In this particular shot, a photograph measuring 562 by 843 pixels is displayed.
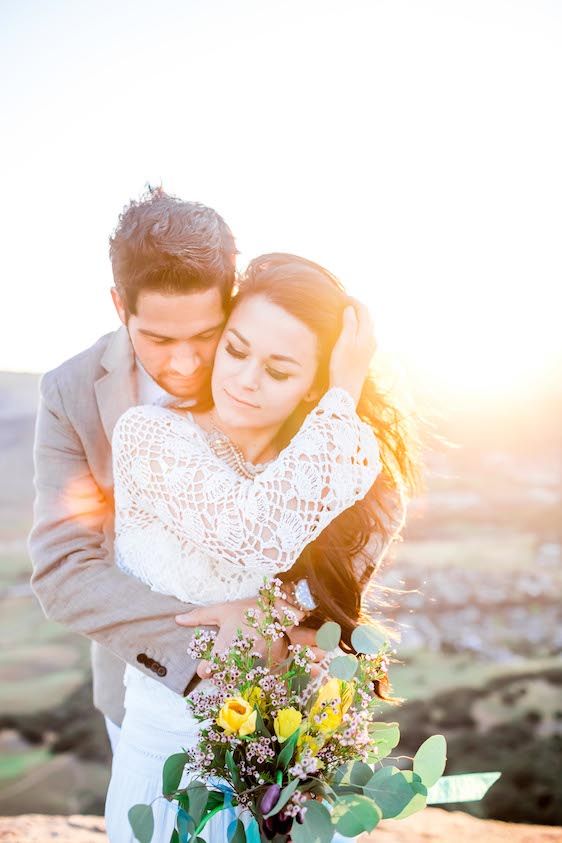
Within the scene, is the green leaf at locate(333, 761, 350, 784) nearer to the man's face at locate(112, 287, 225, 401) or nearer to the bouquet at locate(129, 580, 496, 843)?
the bouquet at locate(129, 580, 496, 843)

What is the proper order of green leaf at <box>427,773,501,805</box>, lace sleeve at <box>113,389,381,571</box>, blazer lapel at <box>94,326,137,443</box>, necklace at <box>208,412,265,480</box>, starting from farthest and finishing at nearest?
1. blazer lapel at <box>94,326,137,443</box>
2. necklace at <box>208,412,265,480</box>
3. lace sleeve at <box>113,389,381,571</box>
4. green leaf at <box>427,773,501,805</box>

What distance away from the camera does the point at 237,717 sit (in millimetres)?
1463

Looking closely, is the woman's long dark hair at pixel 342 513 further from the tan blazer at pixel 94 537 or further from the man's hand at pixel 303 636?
the tan blazer at pixel 94 537

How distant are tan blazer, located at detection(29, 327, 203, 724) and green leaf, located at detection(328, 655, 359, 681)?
0.70 m

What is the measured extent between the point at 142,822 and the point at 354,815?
0.45m

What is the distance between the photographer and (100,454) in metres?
2.94

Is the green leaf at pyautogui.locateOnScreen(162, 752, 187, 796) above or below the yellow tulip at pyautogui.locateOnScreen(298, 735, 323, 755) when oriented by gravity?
below

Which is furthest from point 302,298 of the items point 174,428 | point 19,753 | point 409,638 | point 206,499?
point 409,638

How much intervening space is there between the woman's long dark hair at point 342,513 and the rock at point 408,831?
1878 mm

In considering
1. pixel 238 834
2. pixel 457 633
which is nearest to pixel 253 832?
pixel 238 834

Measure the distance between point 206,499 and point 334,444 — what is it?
365mm

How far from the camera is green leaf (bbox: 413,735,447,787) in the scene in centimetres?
161

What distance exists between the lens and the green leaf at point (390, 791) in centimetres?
155

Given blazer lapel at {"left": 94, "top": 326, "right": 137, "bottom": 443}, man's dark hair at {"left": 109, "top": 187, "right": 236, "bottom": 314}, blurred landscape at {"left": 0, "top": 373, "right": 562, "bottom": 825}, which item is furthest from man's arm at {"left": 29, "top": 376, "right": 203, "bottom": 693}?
blurred landscape at {"left": 0, "top": 373, "right": 562, "bottom": 825}
